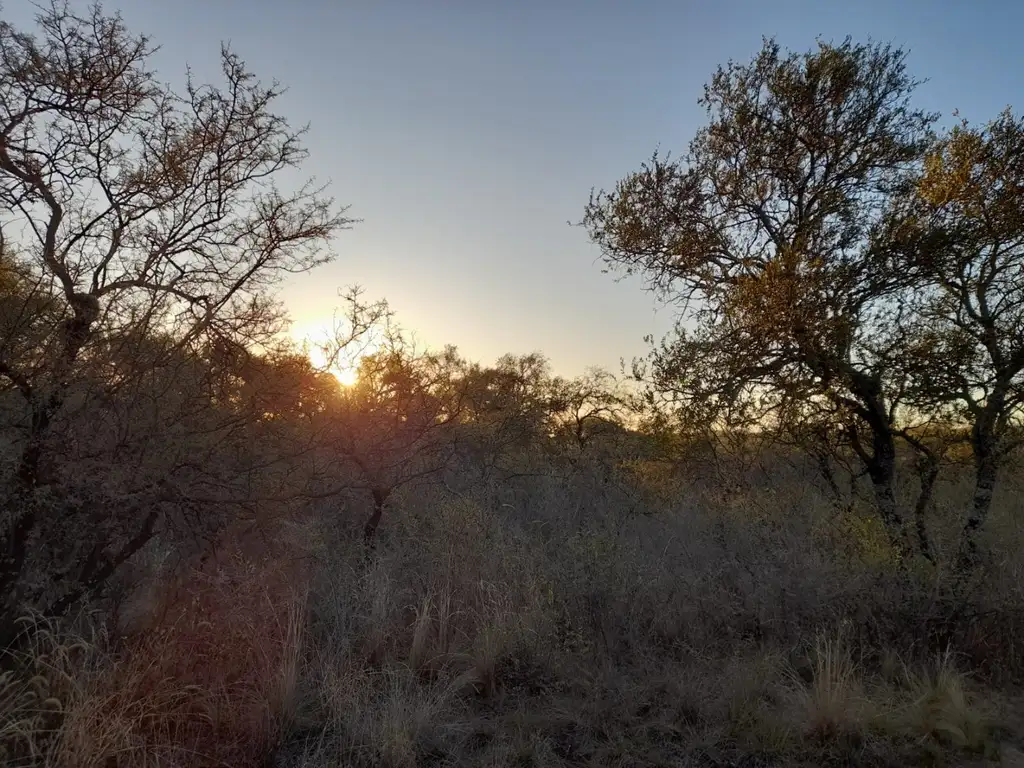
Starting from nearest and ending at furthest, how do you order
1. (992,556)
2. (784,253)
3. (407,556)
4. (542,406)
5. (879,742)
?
(879,742) < (992,556) < (784,253) < (407,556) < (542,406)

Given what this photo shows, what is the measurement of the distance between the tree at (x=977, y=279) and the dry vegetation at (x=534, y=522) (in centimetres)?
3

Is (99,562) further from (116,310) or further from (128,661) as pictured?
(116,310)

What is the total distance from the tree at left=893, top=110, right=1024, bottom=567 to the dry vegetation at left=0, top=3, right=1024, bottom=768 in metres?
0.03

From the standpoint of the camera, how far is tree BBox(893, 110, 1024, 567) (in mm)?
5730

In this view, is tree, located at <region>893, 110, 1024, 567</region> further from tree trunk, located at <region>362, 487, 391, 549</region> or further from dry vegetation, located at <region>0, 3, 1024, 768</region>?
tree trunk, located at <region>362, 487, 391, 549</region>

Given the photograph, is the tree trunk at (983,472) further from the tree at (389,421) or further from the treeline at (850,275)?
the tree at (389,421)

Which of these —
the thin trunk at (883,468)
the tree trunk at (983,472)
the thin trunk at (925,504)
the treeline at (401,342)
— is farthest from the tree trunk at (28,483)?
the tree trunk at (983,472)

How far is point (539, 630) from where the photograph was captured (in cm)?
475

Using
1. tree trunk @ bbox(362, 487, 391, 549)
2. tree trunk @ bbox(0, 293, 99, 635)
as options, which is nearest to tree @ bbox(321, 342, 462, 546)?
tree trunk @ bbox(362, 487, 391, 549)

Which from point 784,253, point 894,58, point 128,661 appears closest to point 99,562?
point 128,661

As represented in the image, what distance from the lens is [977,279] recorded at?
6047mm

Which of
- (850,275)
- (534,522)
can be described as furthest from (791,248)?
(534,522)

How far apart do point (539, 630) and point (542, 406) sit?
53.1 ft

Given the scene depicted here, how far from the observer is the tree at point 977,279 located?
18.8 feet
